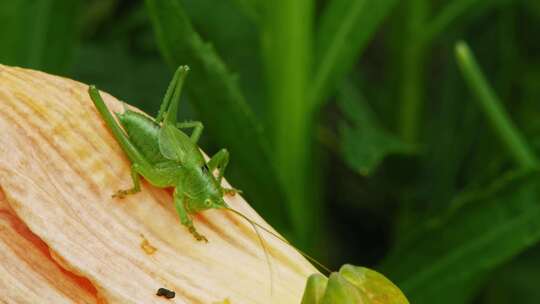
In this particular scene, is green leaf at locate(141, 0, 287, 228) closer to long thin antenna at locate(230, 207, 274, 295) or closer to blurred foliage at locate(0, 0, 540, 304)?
blurred foliage at locate(0, 0, 540, 304)

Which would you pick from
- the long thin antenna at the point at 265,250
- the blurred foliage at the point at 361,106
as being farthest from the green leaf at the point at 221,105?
the long thin antenna at the point at 265,250

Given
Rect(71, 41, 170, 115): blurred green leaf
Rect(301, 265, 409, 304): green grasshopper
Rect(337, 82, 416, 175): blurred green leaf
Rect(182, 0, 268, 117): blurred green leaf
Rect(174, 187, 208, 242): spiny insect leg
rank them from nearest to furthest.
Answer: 1. Rect(301, 265, 409, 304): green grasshopper
2. Rect(174, 187, 208, 242): spiny insect leg
3. Rect(337, 82, 416, 175): blurred green leaf
4. Rect(182, 0, 268, 117): blurred green leaf
5. Rect(71, 41, 170, 115): blurred green leaf

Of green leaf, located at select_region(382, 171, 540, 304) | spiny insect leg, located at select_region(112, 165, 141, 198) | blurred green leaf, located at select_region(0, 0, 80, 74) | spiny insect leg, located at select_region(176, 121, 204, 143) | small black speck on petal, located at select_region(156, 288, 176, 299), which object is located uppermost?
blurred green leaf, located at select_region(0, 0, 80, 74)

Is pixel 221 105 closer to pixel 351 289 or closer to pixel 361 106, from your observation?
pixel 351 289

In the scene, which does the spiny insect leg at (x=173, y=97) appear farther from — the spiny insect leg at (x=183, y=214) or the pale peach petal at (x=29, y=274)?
the pale peach petal at (x=29, y=274)

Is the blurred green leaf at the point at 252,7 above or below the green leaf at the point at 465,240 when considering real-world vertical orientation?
above

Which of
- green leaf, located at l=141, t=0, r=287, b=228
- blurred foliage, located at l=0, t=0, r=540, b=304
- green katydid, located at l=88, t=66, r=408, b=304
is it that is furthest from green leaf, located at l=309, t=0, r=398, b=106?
green katydid, located at l=88, t=66, r=408, b=304

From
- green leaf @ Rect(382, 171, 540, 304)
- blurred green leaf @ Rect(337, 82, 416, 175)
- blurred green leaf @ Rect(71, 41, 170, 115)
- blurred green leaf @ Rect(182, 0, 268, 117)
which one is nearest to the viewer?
green leaf @ Rect(382, 171, 540, 304)
